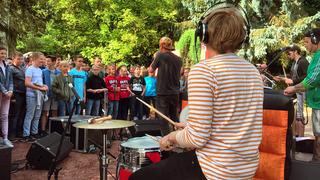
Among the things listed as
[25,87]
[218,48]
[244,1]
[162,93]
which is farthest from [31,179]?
[244,1]

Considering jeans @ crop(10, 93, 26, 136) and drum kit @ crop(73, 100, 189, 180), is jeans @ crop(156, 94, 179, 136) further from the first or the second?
jeans @ crop(10, 93, 26, 136)

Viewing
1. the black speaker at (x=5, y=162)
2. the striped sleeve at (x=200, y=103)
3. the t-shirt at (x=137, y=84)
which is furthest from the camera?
the t-shirt at (x=137, y=84)

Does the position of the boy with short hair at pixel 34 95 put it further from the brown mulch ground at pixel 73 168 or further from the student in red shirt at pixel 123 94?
the student in red shirt at pixel 123 94

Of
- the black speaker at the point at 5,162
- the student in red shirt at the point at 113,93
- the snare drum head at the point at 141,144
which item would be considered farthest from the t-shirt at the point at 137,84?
the snare drum head at the point at 141,144

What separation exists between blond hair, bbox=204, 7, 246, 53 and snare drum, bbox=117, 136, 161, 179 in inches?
79.5

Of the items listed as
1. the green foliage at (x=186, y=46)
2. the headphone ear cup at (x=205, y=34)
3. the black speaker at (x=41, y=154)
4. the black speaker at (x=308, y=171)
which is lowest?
the black speaker at (x=41, y=154)

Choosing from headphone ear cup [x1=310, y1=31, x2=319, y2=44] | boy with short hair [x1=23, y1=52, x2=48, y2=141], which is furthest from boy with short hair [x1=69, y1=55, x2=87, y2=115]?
headphone ear cup [x1=310, y1=31, x2=319, y2=44]

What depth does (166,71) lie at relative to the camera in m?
6.33

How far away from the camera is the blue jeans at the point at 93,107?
882cm

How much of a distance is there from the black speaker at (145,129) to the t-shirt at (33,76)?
302 cm

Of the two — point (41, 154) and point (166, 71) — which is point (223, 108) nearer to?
point (41, 154)

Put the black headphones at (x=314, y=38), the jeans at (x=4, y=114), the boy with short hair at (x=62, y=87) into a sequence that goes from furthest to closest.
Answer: the boy with short hair at (x=62, y=87)
the jeans at (x=4, y=114)
the black headphones at (x=314, y=38)

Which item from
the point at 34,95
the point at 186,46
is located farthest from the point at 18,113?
the point at 186,46

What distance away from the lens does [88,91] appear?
874 cm
